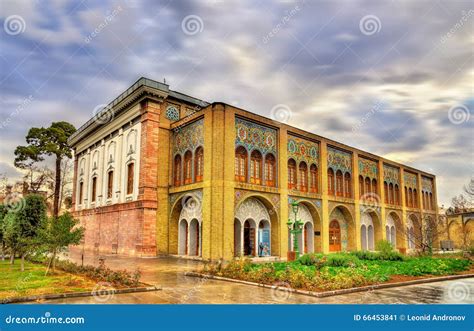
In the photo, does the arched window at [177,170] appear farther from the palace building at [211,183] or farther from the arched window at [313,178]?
the arched window at [313,178]

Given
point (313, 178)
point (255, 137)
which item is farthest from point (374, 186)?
point (255, 137)

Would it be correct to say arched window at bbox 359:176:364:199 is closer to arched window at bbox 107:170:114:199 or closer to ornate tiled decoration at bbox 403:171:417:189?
ornate tiled decoration at bbox 403:171:417:189

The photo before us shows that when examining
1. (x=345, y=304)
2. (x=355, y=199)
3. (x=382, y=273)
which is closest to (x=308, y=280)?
(x=345, y=304)

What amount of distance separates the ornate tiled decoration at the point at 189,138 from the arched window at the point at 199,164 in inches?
14.2

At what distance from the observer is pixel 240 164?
22656 mm

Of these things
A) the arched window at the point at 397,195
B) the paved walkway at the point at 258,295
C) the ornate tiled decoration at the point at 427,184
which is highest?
the ornate tiled decoration at the point at 427,184

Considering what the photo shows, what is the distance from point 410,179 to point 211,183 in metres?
27.8

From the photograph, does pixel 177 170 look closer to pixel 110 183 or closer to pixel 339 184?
pixel 110 183

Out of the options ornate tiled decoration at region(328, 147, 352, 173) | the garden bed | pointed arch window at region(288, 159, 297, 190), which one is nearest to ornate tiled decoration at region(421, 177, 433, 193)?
ornate tiled decoration at region(328, 147, 352, 173)

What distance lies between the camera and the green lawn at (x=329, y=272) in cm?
1068

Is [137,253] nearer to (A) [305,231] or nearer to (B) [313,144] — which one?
(A) [305,231]

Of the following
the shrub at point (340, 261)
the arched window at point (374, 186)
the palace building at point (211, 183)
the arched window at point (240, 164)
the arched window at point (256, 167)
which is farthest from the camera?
the arched window at point (374, 186)

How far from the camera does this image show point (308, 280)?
1077 cm

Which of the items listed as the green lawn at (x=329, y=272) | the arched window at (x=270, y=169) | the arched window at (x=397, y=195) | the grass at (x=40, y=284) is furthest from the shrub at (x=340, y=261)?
the arched window at (x=397, y=195)
